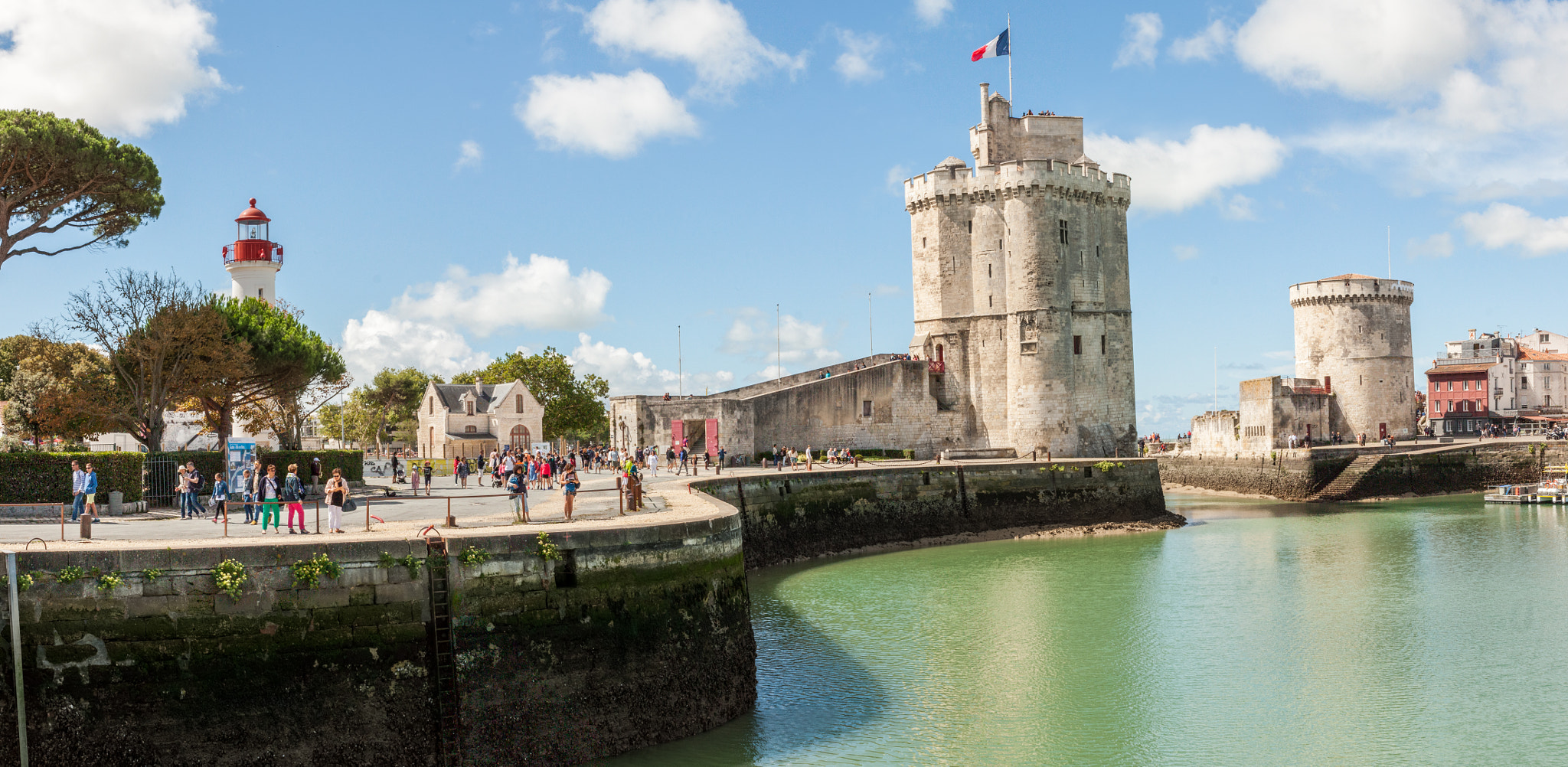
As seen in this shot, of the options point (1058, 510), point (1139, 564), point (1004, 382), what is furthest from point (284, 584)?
point (1004, 382)

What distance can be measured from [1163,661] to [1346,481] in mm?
36736

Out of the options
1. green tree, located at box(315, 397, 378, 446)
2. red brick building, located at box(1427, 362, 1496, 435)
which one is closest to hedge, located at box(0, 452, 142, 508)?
green tree, located at box(315, 397, 378, 446)

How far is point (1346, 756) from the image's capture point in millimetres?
14805

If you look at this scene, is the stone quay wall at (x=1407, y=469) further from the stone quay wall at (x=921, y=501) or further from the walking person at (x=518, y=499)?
the walking person at (x=518, y=499)

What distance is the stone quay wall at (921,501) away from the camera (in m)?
32.2

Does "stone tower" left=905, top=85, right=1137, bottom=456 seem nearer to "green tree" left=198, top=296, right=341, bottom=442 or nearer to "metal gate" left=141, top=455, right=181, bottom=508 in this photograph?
"green tree" left=198, top=296, right=341, bottom=442

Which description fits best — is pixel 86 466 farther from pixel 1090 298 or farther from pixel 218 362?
pixel 1090 298

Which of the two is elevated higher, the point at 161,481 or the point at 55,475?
the point at 55,475

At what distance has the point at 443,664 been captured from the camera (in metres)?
13.3

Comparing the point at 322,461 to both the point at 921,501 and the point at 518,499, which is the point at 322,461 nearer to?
the point at 518,499

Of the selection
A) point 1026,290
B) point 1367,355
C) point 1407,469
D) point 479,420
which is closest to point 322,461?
point 1026,290

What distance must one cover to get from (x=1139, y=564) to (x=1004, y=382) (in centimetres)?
1781

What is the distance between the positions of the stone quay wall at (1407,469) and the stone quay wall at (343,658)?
44782 millimetres

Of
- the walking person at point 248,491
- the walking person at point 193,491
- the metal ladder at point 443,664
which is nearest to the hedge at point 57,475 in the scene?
the walking person at point 193,491
